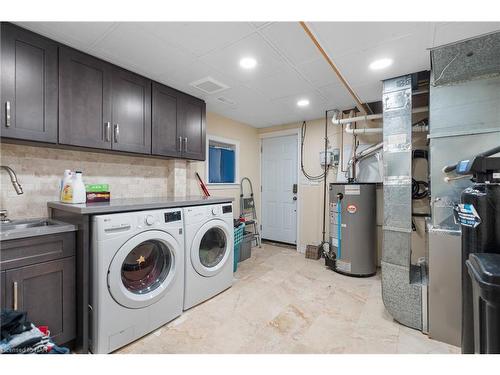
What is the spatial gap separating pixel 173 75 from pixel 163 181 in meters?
1.28

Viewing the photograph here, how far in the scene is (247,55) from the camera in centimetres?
194

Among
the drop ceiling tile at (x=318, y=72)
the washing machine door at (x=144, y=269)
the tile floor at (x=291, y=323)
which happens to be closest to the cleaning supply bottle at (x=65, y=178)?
the washing machine door at (x=144, y=269)

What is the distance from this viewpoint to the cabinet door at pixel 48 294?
1.38 m

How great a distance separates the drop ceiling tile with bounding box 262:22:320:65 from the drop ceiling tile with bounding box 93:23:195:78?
2.43ft

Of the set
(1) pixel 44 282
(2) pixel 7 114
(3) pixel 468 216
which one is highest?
(2) pixel 7 114

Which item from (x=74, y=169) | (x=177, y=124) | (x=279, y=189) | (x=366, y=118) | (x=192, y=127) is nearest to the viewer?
→ (x=74, y=169)

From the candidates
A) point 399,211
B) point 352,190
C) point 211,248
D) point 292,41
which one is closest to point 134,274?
point 211,248

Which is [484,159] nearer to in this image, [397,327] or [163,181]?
[397,327]

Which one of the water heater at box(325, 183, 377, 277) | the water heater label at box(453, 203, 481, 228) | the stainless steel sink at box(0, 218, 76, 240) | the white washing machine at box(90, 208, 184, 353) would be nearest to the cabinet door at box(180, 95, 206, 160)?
the white washing machine at box(90, 208, 184, 353)

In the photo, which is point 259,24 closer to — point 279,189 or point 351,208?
point 351,208

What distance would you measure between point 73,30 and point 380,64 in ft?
8.04
